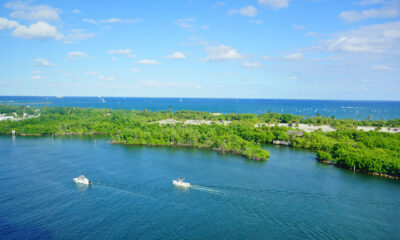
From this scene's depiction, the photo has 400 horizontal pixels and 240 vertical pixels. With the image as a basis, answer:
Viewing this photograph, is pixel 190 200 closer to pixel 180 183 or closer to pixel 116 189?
pixel 180 183

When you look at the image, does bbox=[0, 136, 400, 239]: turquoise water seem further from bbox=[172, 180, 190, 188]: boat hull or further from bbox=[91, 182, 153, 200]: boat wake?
bbox=[172, 180, 190, 188]: boat hull

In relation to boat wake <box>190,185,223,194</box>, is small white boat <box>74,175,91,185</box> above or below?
above

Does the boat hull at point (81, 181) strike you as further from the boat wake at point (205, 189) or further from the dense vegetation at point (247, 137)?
the dense vegetation at point (247, 137)

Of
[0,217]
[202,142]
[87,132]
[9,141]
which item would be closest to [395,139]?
[202,142]

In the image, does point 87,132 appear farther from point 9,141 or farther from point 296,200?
point 296,200

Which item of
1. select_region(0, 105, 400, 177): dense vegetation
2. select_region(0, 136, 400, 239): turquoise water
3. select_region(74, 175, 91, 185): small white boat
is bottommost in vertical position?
select_region(0, 136, 400, 239): turquoise water

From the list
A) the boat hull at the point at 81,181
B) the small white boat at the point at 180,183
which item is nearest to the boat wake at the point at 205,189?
the small white boat at the point at 180,183

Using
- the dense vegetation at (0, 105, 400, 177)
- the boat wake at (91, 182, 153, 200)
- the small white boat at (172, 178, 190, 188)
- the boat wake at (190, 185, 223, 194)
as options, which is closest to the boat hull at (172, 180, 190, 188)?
the small white boat at (172, 178, 190, 188)

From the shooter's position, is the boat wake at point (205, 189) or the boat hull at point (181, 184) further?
the boat hull at point (181, 184)
